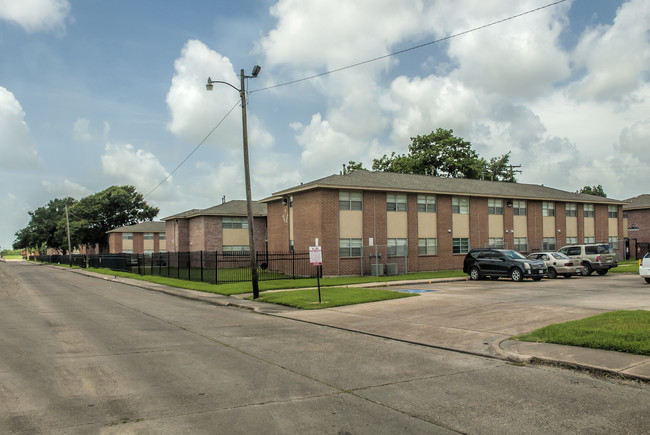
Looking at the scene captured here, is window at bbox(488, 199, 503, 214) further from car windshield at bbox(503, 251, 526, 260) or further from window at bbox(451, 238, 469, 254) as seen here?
car windshield at bbox(503, 251, 526, 260)

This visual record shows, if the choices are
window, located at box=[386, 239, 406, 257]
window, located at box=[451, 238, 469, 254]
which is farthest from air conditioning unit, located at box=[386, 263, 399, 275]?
window, located at box=[451, 238, 469, 254]

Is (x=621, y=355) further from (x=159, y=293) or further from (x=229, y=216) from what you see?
(x=229, y=216)

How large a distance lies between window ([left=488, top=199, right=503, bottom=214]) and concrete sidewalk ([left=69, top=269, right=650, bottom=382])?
24615 millimetres

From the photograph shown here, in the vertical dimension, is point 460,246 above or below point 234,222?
below

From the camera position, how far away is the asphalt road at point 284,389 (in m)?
5.46

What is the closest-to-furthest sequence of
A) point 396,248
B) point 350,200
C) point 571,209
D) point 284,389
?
point 284,389 → point 350,200 → point 396,248 → point 571,209

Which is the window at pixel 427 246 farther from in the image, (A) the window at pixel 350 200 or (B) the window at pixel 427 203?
(A) the window at pixel 350 200

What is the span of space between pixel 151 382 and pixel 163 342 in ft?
11.7

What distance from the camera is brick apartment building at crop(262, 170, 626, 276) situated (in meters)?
32.2

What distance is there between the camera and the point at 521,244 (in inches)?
1651

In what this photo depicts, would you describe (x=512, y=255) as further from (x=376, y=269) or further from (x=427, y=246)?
(x=427, y=246)

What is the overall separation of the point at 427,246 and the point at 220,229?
2073cm

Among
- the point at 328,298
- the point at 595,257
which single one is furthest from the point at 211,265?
the point at 595,257

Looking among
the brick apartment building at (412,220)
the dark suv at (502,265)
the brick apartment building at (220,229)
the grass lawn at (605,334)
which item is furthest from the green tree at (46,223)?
the grass lawn at (605,334)
